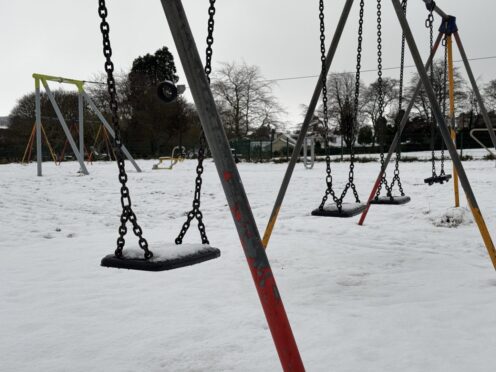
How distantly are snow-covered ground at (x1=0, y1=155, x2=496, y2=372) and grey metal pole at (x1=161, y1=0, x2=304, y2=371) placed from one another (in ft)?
1.75

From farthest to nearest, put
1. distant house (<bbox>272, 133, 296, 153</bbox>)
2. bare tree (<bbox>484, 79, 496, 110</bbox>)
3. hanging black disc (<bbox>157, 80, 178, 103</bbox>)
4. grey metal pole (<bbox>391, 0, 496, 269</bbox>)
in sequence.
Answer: bare tree (<bbox>484, 79, 496, 110</bbox>) → distant house (<bbox>272, 133, 296, 153</bbox>) → grey metal pole (<bbox>391, 0, 496, 269</bbox>) → hanging black disc (<bbox>157, 80, 178, 103</bbox>)

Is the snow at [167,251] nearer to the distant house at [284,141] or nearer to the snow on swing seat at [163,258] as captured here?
the snow on swing seat at [163,258]

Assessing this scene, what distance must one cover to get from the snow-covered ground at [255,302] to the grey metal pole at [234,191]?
21.0 inches

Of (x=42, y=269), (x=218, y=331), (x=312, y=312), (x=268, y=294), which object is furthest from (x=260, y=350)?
(x=42, y=269)

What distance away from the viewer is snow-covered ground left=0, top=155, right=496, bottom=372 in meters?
1.83

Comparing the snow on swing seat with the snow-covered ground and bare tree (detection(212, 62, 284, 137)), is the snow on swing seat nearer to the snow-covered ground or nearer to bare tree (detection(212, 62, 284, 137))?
the snow-covered ground

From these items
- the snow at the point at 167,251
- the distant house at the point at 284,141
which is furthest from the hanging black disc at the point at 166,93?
the distant house at the point at 284,141

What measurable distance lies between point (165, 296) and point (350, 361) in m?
1.24

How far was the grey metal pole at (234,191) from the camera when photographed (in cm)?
127

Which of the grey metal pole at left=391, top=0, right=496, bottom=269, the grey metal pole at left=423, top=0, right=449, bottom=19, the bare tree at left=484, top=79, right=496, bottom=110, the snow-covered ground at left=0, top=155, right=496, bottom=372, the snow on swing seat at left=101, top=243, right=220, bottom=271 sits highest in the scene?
the bare tree at left=484, top=79, right=496, bottom=110

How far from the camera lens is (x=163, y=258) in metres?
1.96

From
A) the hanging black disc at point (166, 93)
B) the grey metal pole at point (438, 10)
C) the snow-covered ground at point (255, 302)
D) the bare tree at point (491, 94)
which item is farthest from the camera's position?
the bare tree at point (491, 94)

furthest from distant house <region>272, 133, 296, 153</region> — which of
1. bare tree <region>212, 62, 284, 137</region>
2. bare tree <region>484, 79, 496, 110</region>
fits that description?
bare tree <region>484, 79, 496, 110</region>

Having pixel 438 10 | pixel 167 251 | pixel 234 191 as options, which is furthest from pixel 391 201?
pixel 234 191
